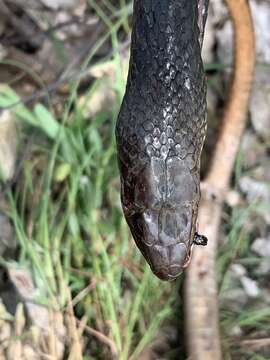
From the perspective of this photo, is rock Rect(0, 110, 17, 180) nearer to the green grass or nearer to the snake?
the green grass

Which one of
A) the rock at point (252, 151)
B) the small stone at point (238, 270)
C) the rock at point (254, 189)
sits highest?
the rock at point (252, 151)

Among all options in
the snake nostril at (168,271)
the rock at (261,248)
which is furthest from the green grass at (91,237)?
the snake nostril at (168,271)

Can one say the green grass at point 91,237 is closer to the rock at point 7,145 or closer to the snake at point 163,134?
the rock at point 7,145

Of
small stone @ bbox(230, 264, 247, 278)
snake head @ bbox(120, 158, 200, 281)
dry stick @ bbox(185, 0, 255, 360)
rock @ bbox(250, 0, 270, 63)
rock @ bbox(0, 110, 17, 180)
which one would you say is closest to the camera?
snake head @ bbox(120, 158, 200, 281)

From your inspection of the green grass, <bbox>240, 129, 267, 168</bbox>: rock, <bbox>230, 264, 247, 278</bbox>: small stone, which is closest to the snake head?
the green grass

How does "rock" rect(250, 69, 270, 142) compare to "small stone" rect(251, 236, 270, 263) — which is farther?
"rock" rect(250, 69, 270, 142)

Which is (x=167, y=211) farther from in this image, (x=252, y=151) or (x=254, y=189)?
(x=252, y=151)
